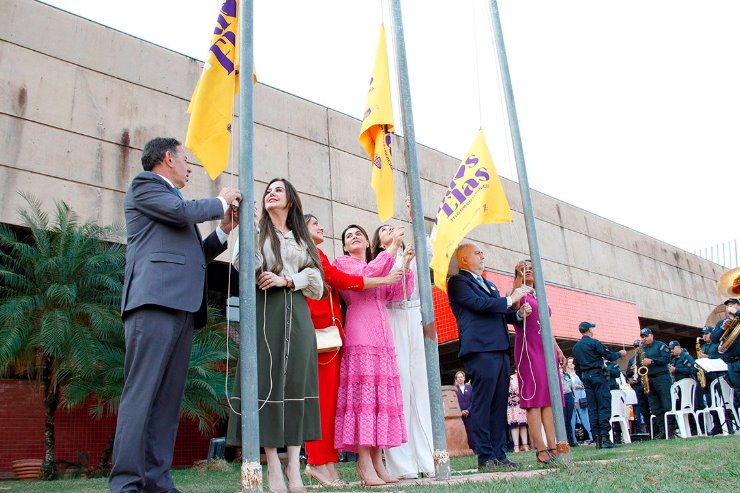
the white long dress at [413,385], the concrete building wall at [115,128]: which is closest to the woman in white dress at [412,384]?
the white long dress at [413,385]

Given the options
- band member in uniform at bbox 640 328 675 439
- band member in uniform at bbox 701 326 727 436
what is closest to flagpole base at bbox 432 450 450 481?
band member in uniform at bbox 701 326 727 436

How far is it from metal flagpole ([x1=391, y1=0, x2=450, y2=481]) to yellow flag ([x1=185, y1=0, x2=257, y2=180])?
1.29m

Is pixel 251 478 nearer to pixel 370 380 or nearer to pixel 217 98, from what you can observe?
pixel 370 380

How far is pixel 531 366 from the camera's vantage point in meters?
5.80

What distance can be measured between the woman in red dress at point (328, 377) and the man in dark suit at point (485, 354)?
0.92 meters

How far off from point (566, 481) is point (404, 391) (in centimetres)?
193

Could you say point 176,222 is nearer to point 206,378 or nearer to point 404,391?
point 404,391

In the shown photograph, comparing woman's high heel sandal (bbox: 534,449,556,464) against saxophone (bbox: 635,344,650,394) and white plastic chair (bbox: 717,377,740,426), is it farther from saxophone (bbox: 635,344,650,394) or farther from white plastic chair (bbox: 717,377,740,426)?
saxophone (bbox: 635,344,650,394)

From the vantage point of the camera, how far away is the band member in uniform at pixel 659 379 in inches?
456

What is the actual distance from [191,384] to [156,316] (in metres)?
7.54

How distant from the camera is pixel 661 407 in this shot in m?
11.8

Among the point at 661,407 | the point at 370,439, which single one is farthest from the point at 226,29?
the point at 661,407

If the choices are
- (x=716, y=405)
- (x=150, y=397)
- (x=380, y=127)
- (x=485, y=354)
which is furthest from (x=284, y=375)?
(x=716, y=405)

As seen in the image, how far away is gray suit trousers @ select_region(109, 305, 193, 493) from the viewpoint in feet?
9.87
